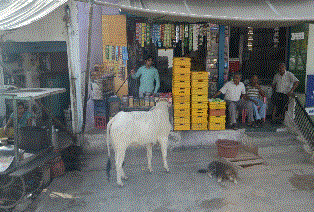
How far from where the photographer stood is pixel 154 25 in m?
9.95

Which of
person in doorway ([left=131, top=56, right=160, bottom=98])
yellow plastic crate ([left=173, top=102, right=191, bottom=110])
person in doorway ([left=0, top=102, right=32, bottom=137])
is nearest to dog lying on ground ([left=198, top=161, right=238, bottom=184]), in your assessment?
yellow plastic crate ([left=173, top=102, right=191, bottom=110])

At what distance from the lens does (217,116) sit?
907 cm

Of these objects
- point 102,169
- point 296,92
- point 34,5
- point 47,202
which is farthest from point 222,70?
point 47,202

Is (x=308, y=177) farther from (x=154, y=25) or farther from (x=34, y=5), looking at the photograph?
(x=34, y=5)

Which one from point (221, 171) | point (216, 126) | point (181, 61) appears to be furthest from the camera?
point (216, 126)

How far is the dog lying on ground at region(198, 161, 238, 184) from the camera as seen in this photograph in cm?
698

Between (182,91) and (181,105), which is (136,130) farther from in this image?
(182,91)

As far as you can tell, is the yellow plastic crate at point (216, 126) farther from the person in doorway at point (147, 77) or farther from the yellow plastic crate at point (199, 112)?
the person in doorway at point (147, 77)

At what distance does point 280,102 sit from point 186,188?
5.08m

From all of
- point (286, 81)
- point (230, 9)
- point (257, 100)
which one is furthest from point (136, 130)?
point (286, 81)

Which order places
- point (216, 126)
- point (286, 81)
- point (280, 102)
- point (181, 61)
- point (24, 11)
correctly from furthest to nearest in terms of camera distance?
point (280, 102)
point (286, 81)
point (216, 126)
point (181, 61)
point (24, 11)

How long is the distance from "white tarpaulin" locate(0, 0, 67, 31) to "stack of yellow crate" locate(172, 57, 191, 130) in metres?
3.77

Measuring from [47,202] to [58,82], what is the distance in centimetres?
556

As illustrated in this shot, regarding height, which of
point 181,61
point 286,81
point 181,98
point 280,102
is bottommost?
point 280,102
